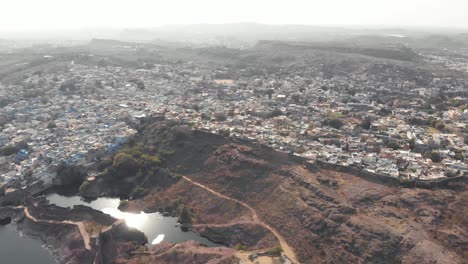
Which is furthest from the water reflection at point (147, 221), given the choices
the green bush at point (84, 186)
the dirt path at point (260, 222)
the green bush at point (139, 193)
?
the dirt path at point (260, 222)

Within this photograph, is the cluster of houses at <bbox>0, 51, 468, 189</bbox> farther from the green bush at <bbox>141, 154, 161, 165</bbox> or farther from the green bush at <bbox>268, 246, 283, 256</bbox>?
the green bush at <bbox>268, 246, 283, 256</bbox>

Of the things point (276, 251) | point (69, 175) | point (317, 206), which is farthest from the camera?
point (69, 175)

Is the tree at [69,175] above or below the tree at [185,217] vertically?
above

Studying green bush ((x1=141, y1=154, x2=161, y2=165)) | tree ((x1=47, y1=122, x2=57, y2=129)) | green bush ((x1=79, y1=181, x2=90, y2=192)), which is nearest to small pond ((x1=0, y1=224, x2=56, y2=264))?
green bush ((x1=79, y1=181, x2=90, y2=192))

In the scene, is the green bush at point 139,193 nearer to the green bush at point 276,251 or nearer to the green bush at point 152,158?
the green bush at point 152,158

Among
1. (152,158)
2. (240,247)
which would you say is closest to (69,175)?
(152,158)

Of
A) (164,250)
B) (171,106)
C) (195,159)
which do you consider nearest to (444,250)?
(164,250)

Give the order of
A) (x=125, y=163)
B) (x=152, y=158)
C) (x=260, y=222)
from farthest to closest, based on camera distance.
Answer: (x=152, y=158)
(x=125, y=163)
(x=260, y=222)

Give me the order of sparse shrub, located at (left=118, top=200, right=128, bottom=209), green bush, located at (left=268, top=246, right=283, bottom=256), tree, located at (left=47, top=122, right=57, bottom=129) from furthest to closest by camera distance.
Result: tree, located at (left=47, top=122, right=57, bottom=129) → sparse shrub, located at (left=118, top=200, right=128, bottom=209) → green bush, located at (left=268, top=246, right=283, bottom=256)

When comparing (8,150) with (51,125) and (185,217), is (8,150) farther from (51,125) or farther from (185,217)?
(185,217)
